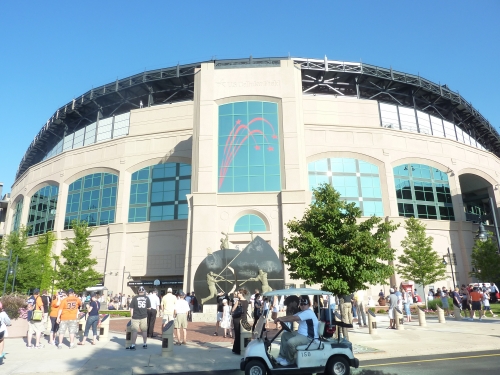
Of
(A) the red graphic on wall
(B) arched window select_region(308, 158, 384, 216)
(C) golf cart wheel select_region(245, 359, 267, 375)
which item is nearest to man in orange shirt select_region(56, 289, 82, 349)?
(C) golf cart wheel select_region(245, 359, 267, 375)

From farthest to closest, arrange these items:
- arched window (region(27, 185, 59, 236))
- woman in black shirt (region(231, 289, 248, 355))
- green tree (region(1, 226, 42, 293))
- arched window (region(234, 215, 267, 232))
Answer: arched window (region(27, 185, 59, 236))
green tree (region(1, 226, 42, 293))
arched window (region(234, 215, 267, 232))
woman in black shirt (region(231, 289, 248, 355))

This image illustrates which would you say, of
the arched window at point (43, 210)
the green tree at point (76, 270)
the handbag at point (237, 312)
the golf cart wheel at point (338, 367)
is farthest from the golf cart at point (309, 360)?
the arched window at point (43, 210)

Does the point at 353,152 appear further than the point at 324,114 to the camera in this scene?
No

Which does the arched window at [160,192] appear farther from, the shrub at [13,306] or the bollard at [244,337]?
the bollard at [244,337]

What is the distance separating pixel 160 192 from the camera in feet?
147

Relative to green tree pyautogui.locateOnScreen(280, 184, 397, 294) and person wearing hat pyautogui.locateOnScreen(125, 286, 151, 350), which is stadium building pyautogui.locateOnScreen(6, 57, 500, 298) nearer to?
green tree pyautogui.locateOnScreen(280, 184, 397, 294)

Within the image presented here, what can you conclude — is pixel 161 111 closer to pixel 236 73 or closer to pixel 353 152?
pixel 236 73

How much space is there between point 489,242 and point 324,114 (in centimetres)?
2201

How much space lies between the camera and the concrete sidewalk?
988cm

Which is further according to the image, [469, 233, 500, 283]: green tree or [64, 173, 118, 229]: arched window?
[64, 173, 118, 229]: arched window

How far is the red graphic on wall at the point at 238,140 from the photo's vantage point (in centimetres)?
3619

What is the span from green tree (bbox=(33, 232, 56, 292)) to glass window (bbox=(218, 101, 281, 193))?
2077 cm

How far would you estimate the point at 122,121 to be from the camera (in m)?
51.2

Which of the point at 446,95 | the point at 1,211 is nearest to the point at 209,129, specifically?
the point at 446,95
